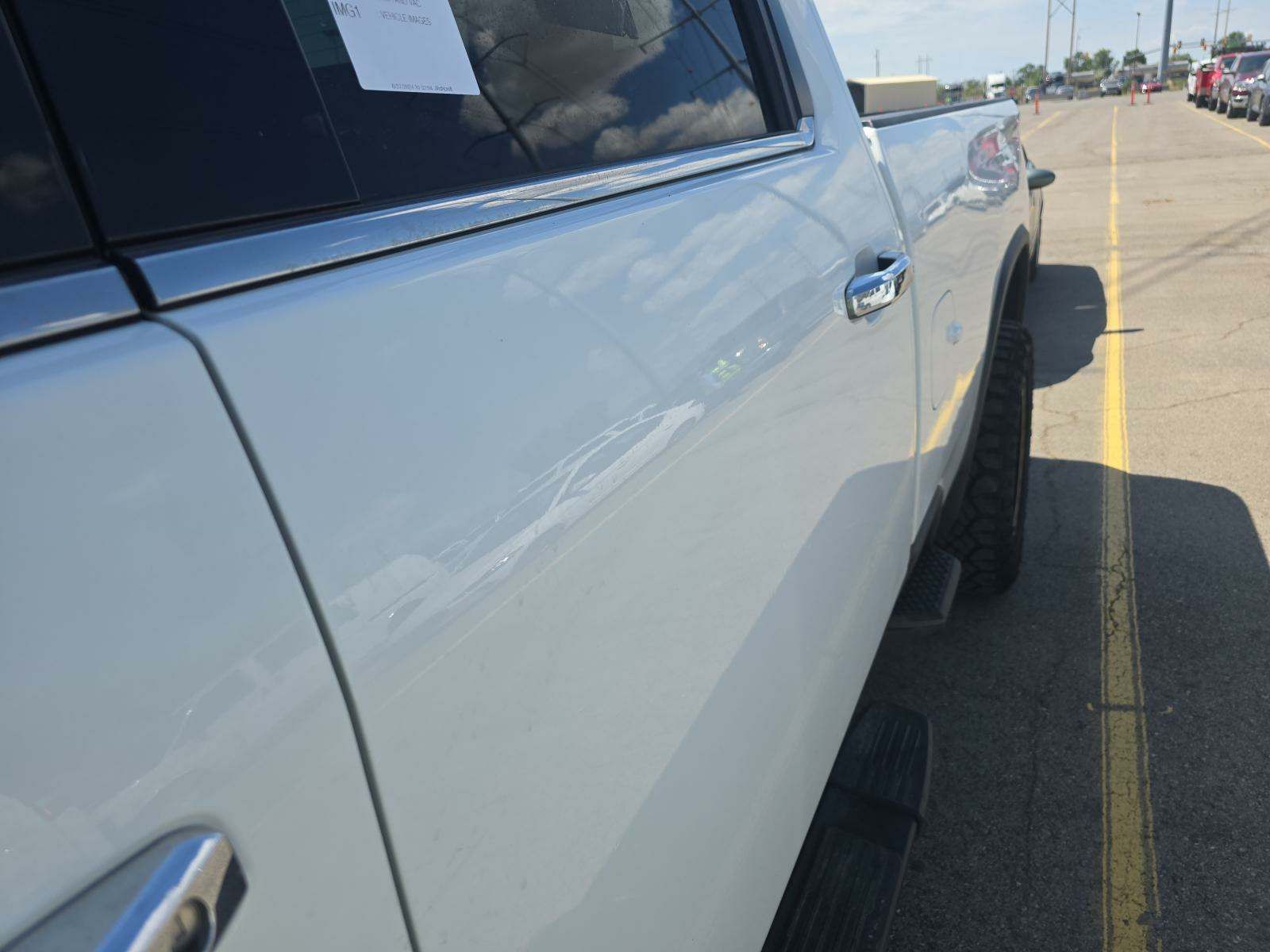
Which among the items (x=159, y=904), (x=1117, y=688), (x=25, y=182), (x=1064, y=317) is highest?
(x=25, y=182)

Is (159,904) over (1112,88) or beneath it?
over

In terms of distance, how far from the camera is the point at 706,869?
116 centimetres

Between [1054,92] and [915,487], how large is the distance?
79.2 meters

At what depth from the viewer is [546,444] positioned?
2.97 ft

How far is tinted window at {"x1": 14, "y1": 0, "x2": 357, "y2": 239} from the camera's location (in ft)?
2.26

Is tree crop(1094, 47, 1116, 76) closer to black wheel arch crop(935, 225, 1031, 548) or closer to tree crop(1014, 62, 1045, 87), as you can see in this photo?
tree crop(1014, 62, 1045, 87)

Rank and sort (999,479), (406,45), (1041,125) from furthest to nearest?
(1041,125), (999,479), (406,45)

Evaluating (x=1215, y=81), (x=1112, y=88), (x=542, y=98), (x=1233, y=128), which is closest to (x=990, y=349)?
(x=542, y=98)

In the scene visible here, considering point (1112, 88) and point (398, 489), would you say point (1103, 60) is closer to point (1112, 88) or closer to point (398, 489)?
point (1112, 88)

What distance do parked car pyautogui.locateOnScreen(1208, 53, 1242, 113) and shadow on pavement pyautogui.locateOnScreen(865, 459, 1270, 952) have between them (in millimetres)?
33616

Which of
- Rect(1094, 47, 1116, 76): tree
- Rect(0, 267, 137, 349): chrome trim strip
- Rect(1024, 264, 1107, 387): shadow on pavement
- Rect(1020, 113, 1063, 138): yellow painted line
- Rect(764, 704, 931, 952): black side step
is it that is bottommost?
Rect(1094, 47, 1116, 76): tree

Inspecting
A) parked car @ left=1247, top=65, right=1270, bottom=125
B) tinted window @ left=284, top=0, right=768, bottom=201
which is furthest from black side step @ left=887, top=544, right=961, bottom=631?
parked car @ left=1247, top=65, right=1270, bottom=125

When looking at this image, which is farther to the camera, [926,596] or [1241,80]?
[1241,80]

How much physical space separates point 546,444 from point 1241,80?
35324 mm
